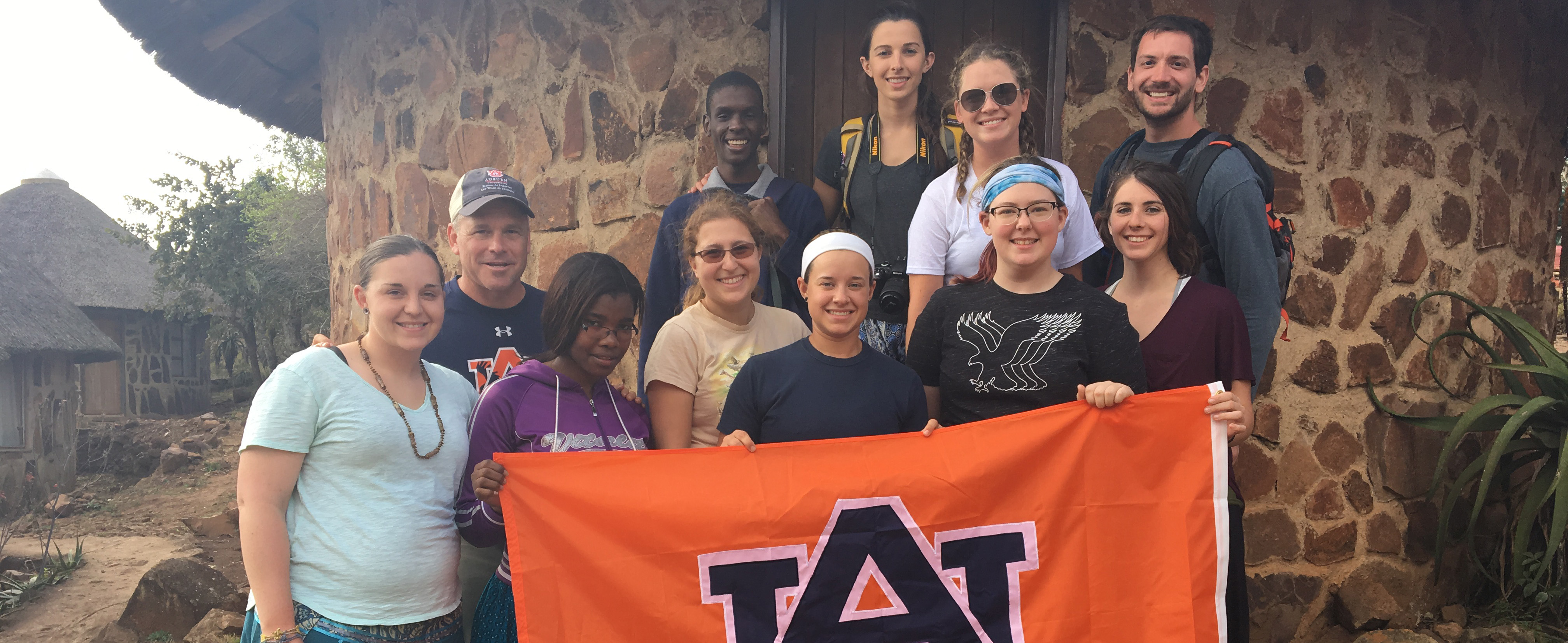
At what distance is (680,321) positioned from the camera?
267 centimetres

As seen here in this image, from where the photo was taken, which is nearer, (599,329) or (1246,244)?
(599,329)

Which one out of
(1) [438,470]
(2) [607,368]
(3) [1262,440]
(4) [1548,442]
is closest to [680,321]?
(2) [607,368]

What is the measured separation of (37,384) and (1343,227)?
19.9 meters

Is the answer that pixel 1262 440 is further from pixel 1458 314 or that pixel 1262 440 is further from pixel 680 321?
pixel 680 321

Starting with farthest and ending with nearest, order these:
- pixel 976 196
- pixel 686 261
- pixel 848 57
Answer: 1. pixel 848 57
2. pixel 686 261
3. pixel 976 196

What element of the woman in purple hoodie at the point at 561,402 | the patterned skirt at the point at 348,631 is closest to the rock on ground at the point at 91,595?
the patterned skirt at the point at 348,631

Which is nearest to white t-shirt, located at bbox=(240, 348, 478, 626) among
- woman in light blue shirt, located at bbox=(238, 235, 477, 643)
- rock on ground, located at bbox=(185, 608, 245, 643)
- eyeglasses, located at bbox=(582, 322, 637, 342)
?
woman in light blue shirt, located at bbox=(238, 235, 477, 643)

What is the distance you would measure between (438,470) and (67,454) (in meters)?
18.6

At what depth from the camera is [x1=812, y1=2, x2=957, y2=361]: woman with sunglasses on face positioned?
3.12m

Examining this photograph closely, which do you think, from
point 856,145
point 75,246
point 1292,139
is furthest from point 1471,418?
point 75,246

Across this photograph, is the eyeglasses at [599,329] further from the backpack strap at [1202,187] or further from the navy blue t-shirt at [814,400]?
the backpack strap at [1202,187]

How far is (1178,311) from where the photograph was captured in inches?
98.7

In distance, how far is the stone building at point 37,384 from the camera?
596 inches

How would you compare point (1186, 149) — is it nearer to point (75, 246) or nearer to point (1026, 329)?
point (1026, 329)
